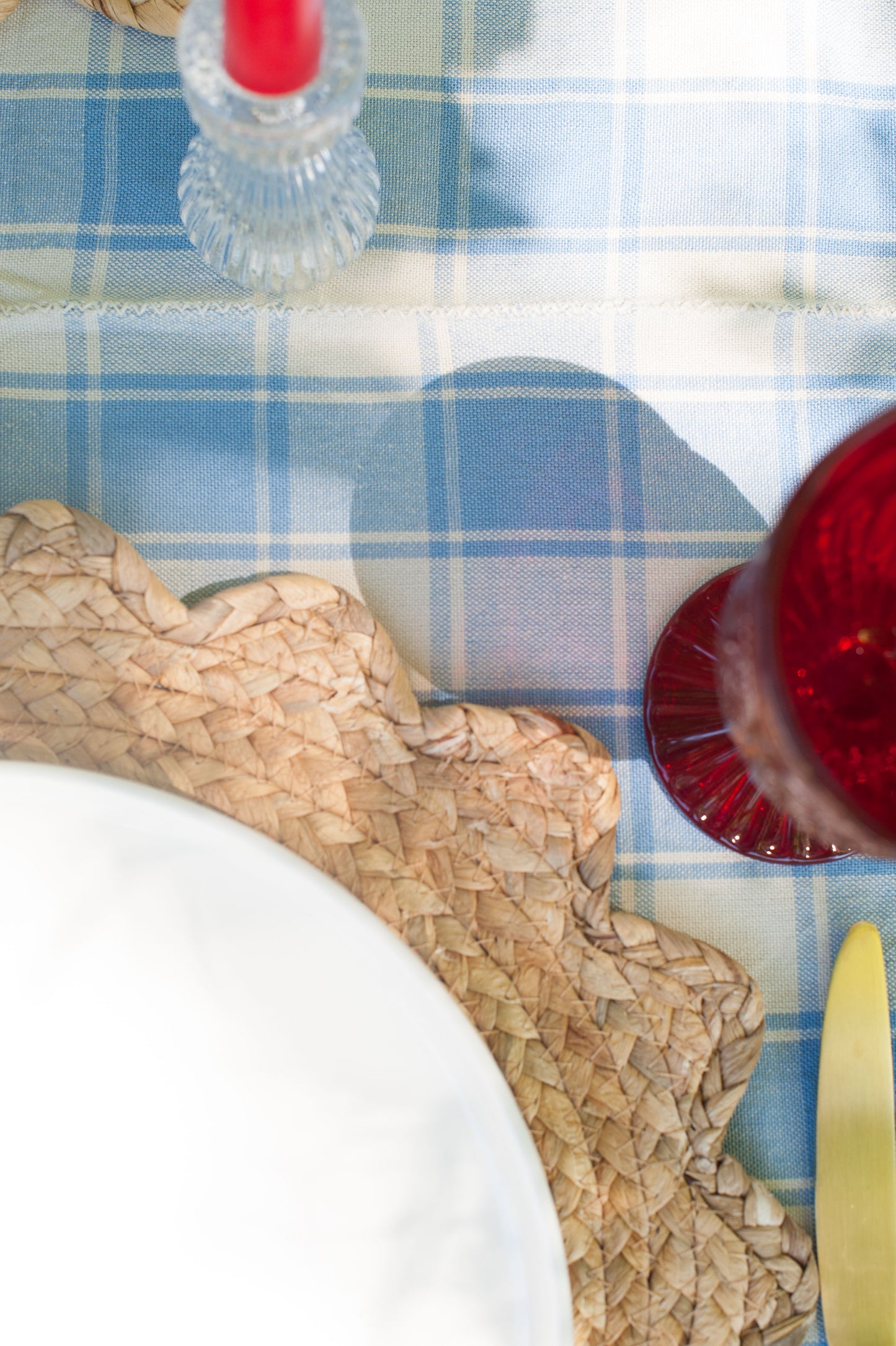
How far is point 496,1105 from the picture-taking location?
0.31 metres

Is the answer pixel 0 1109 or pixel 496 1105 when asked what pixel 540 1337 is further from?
pixel 0 1109

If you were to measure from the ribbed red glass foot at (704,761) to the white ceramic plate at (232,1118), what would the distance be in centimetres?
21

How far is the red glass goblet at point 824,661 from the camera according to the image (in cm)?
31

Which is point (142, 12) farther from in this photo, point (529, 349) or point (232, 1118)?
point (232, 1118)

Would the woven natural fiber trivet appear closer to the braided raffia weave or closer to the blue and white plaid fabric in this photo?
the blue and white plaid fabric

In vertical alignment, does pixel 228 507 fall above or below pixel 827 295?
below

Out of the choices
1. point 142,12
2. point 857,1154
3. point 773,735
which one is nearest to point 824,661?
point 773,735

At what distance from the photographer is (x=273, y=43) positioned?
0.35m

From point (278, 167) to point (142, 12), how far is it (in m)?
0.17

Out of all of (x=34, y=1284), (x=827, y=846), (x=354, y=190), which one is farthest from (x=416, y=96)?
(x=34, y=1284)

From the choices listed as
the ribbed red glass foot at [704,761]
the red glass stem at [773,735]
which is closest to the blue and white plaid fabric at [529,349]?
the ribbed red glass foot at [704,761]

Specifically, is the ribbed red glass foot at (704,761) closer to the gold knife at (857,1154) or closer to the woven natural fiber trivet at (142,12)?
the gold knife at (857,1154)

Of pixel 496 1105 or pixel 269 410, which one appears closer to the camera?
pixel 496 1105

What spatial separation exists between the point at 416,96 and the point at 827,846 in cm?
42
